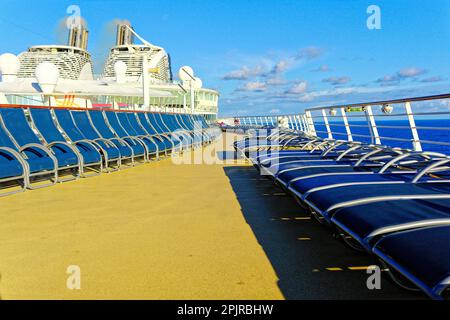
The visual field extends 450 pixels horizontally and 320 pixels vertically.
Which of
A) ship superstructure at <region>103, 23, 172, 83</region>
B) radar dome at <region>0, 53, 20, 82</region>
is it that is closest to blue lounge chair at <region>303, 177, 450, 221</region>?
radar dome at <region>0, 53, 20, 82</region>

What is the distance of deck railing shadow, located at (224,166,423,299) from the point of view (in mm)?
1864

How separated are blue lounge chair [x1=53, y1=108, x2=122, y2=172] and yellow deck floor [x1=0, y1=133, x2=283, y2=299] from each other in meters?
1.47

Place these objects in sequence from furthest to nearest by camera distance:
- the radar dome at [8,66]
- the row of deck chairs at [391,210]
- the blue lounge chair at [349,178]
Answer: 1. the radar dome at [8,66]
2. the blue lounge chair at [349,178]
3. the row of deck chairs at [391,210]

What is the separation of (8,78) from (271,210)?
127 ft

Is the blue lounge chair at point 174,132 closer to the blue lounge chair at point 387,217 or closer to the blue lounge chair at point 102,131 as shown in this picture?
the blue lounge chair at point 102,131

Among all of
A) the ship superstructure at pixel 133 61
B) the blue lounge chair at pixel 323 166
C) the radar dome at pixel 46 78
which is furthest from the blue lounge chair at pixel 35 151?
the ship superstructure at pixel 133 61

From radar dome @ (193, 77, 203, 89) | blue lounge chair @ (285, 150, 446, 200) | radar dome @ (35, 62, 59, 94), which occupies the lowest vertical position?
blue lounge chair @ (285, 150, 446, 200)

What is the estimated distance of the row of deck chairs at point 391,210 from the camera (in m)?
1.23

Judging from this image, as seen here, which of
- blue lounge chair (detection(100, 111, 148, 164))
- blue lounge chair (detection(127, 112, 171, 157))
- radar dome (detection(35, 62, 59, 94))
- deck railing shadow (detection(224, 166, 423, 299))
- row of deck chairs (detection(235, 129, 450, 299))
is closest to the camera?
row of deck chairs (detection(235, 129, 450, 299))

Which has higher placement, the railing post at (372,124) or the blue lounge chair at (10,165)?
the railing post at (372,124)

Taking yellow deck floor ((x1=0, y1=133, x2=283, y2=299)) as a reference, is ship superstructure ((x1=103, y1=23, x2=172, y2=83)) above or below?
above

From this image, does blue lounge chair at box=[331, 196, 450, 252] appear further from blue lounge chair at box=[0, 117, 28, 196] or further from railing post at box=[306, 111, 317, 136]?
railing post at box=[306, 111, 317, 136]

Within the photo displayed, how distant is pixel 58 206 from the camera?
11.9ft
